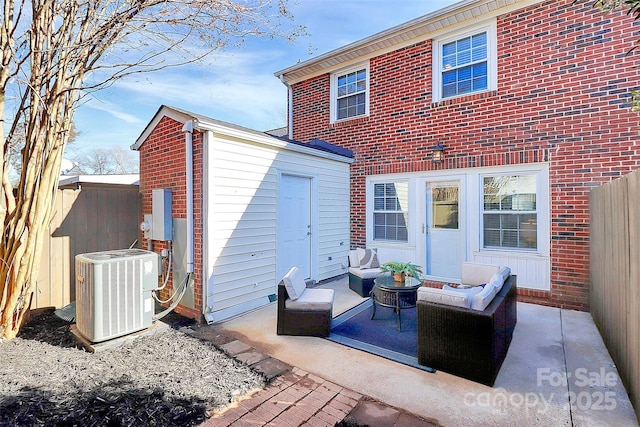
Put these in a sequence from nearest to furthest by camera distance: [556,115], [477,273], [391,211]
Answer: [477,273]
[556,115]
[391,211]

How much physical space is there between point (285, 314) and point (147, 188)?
3425mm

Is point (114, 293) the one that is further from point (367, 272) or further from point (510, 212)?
point (510, 212)

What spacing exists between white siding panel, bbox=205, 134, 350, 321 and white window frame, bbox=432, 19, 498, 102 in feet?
9.62

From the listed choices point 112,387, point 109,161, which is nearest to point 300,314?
A: point 112,387

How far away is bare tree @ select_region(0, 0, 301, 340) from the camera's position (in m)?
3.60

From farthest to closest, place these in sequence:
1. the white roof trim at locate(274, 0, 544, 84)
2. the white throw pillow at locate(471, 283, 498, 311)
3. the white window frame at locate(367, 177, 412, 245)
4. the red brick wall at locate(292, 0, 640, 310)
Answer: the white window frame at locate(367, 177, 412, 245) < the white roof trim at locate(274, 0, 544, 84) < the red brick wall at locate(292, 0, 640, 310) < the white throw pillow at locate(471, 283, 498, 311)

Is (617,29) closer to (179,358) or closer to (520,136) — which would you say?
(520,136)

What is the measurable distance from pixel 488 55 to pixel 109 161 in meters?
23.4

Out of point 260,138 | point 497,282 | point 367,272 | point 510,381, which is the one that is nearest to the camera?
point 510,381

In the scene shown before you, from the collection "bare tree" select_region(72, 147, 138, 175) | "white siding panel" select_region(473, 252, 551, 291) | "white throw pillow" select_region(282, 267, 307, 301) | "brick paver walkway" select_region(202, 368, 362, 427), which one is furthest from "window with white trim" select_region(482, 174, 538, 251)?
"bare tree" select_region(72, 147, 138, 175)

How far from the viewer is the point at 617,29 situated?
15.9 feet

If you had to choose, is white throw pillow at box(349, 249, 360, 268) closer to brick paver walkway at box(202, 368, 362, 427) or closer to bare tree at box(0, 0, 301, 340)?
brick paver walkway at box(202, 368, 362, 427)

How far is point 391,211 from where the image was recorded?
23.3 feet

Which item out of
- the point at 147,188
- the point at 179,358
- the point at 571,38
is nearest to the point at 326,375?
the point at 179,358
